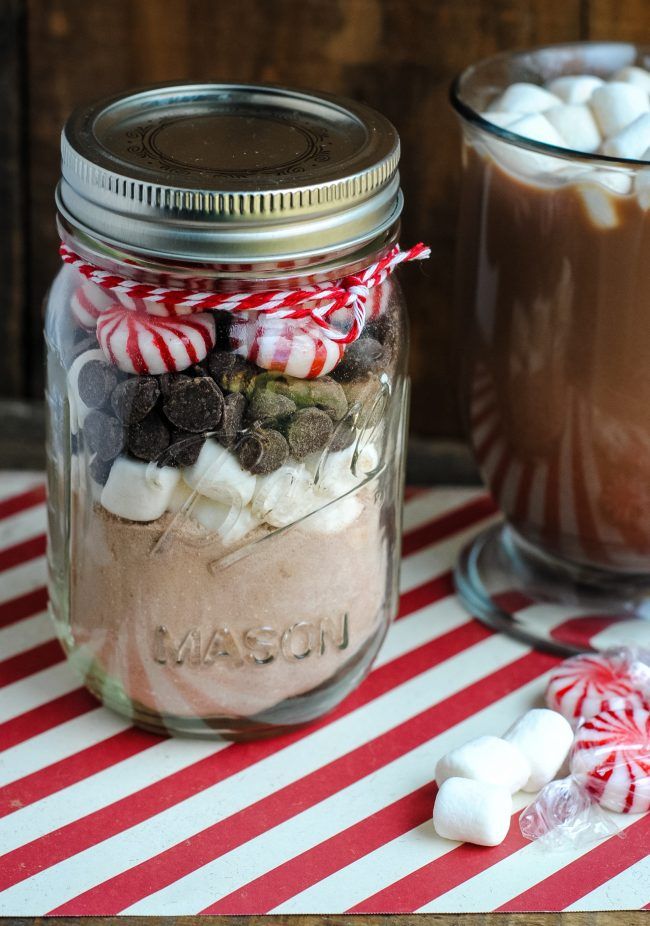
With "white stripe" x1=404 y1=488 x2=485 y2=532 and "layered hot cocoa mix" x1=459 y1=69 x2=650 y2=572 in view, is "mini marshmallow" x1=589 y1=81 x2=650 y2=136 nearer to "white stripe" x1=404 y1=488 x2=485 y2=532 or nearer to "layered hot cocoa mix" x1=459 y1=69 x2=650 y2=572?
"layered hot cocoa mix" x1=459 y1=69 x2=650 y2=572

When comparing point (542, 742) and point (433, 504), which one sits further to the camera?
point (433, 504)

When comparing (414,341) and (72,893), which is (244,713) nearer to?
(72,893)

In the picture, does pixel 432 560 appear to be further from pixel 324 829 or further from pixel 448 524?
pixel 324 829

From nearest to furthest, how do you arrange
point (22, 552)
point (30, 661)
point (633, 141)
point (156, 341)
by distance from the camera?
1. point (156, 341)
2. point (633, 141)
3. point (30, 661)
4. point (22, 552)

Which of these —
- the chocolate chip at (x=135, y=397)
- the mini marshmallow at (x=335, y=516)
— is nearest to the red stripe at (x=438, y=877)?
the mini marshmallow at (x=335, y=516)

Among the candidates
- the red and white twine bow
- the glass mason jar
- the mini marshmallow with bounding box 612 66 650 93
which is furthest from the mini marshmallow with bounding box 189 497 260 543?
the mini marshmallow with bounding box 612 66 650 93

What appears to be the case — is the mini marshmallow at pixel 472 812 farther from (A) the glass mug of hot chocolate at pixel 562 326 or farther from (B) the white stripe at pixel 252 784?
(A) the glass mug of hot chocolate at pixel 562 326

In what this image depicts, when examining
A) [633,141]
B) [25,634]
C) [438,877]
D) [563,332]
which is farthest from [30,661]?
[633,141]
